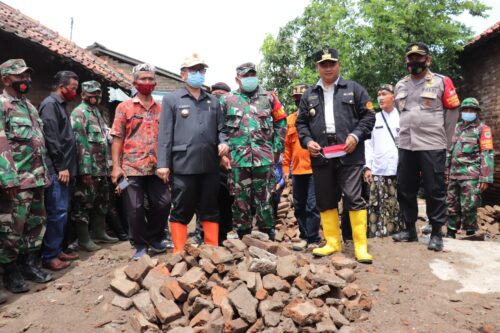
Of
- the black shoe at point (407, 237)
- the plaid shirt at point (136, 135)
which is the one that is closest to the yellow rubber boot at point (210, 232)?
the plaid shirt at point (136, 135)

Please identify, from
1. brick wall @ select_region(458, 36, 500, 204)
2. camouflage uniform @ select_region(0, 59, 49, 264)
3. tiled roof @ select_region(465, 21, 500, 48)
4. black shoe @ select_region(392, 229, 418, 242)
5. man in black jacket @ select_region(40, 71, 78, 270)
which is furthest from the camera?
brick wall @ select_region(458, 36, 500, 204)

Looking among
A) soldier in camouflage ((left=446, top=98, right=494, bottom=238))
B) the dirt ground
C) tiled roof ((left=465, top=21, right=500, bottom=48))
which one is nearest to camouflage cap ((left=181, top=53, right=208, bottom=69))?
the dirt ground

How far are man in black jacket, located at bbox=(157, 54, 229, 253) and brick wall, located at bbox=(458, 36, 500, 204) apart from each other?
354 inches

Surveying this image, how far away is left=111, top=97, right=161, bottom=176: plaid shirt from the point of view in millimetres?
4355

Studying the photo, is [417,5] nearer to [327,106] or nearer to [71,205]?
[327,106]

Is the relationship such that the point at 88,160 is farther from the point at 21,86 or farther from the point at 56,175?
the point at 21,86

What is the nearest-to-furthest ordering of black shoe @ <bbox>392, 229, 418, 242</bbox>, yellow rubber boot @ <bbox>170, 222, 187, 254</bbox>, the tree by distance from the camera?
yellow rubber boot @ <bbox>170, 222, 187, 254</bbox> < black shoe @ <bbox>392, 229, 418, 242</bbox> < the tree

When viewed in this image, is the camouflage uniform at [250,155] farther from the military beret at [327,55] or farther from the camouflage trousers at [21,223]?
the camouflage trousers at [21,223]

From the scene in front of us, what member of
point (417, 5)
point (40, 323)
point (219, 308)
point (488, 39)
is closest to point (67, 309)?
point (40, 323)

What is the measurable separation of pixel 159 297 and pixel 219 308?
54cm

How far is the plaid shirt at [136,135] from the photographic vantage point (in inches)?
171

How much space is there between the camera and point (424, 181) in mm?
4324

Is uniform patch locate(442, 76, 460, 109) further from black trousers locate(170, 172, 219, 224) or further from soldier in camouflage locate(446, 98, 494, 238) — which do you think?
black trousers locate(170, 172, 219, 224)

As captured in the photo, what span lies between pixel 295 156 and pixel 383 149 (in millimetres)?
1197
